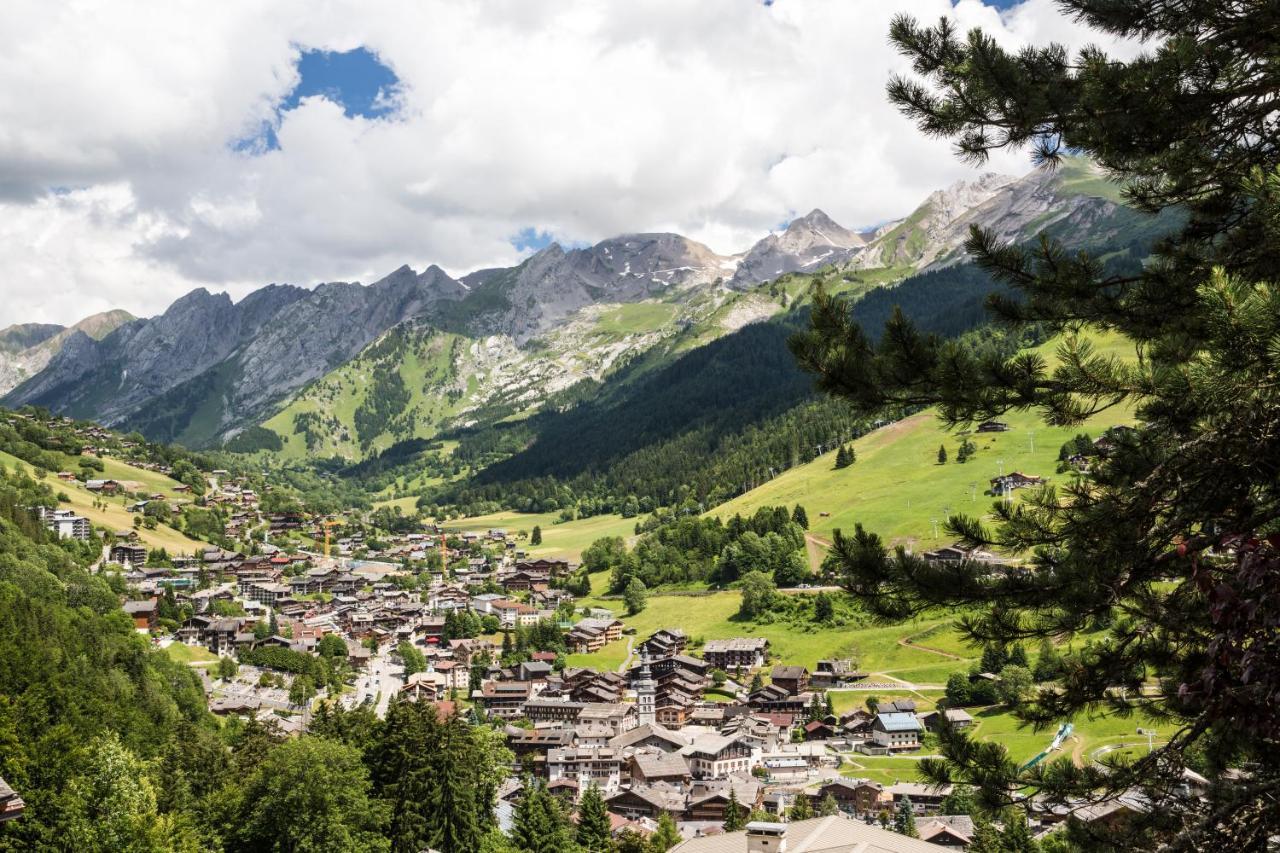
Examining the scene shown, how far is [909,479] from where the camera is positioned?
163m

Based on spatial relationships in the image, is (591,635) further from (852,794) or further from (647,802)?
(852,794)

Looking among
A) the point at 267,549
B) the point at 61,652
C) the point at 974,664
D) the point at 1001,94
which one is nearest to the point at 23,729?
the point at 61,652

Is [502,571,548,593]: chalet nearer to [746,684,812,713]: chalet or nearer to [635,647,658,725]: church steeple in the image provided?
[635,647,658,725]: church steeple

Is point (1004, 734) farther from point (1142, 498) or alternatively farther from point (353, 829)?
point (1142, 498)

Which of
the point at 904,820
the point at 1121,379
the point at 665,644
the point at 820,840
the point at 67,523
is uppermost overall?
the point at 67,523

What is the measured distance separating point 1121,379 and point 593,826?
188 feet

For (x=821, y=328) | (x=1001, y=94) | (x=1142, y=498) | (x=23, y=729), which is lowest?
(x=23, y=729)

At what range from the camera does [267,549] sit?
191500 mm

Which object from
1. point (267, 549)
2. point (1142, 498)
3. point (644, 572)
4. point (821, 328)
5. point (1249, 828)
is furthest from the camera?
point (267, 549)

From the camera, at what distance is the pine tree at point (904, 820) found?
61000 millimetres

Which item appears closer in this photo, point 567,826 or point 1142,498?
point 1142,498

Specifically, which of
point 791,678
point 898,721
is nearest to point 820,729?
point 791,678

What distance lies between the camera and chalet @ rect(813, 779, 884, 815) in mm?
72375

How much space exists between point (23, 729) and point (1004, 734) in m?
72.5
